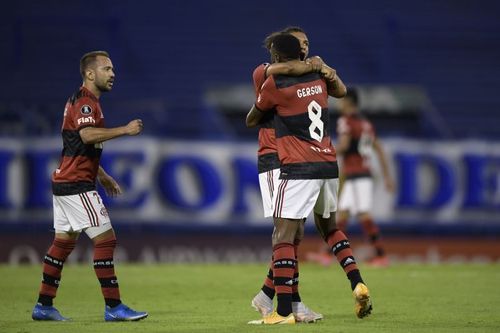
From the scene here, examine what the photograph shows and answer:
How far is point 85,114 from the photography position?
8.75m

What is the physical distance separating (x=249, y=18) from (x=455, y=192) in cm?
604

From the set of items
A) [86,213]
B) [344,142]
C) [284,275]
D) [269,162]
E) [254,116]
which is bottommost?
[284,275]

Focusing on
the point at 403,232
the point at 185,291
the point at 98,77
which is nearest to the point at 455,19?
the point at 403,232

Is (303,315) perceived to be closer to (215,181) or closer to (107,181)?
(107,181)

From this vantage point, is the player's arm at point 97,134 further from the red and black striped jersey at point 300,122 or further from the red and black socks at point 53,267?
the red and black striped jersey at point 300,122

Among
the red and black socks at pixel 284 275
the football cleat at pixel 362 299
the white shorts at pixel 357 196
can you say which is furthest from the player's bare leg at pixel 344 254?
the white shorts at pixel 357 196

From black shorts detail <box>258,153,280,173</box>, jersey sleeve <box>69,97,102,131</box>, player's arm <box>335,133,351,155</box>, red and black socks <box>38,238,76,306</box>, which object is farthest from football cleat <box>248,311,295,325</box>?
player's arm <box>335,133,351,155</box>

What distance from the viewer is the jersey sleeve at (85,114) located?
872cm

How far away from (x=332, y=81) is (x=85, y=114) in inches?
78.0

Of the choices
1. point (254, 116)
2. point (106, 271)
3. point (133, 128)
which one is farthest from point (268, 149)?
point (106, 271)

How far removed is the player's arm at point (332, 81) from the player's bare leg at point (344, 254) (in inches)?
38.3

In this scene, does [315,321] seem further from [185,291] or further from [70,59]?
[70,59]

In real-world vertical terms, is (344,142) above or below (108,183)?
above

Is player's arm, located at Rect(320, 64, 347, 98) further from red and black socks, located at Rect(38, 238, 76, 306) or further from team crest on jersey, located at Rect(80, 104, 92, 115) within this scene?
red and black socks, located at Rect(38, 238, 76, 306)
